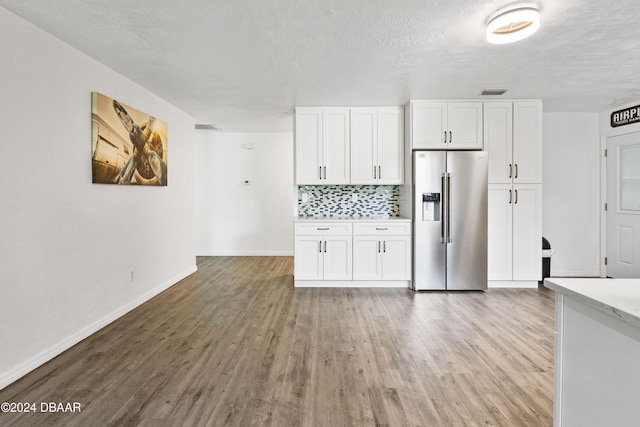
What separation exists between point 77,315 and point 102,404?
120cm

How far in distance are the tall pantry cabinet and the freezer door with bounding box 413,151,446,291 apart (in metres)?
0.76

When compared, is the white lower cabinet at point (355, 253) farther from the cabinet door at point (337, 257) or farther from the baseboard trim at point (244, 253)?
the baseboard trim at point (244, 253)

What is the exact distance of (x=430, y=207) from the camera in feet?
14.4

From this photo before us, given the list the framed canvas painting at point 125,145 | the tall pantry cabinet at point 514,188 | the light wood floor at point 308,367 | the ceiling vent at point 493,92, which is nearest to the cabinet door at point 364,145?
the ceiling vent at point 493,92

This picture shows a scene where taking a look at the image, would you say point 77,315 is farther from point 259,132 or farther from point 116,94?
point 259,132

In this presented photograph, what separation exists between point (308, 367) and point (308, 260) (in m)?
2.24

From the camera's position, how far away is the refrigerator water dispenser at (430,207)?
14.3 ft

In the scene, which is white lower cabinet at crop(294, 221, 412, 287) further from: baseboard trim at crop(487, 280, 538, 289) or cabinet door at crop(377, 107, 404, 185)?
baseboard trim at crop(487, 280, 538, 289)

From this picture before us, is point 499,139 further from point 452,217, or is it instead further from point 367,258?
point 367,258

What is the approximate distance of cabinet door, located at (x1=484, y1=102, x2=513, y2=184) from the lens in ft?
14.6

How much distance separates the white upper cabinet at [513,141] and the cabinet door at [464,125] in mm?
110

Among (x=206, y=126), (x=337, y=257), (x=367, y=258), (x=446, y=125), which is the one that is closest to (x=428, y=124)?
(x=446, y=125)

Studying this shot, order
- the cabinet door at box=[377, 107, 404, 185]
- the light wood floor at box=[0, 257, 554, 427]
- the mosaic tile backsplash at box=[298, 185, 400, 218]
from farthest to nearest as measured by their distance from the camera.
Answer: the mosaic tile backsplash at box=[298, 185, 400, 218]
the cabinet door at box=[377, 107, 404, 185]
the light wood floor at box=[0, 257, 554, 427]

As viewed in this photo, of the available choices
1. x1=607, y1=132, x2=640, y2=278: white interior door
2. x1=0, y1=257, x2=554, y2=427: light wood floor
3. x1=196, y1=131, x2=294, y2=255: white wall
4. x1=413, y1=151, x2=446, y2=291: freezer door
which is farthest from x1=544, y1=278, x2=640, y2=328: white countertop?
x1=196, y1=131, x2=294, y2=255: white wall
